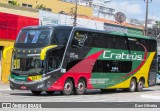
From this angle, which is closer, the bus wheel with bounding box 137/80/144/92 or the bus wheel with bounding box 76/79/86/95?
the bus wheel with bounding box 76/79/86/95

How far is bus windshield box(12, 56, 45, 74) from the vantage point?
77.5 feet

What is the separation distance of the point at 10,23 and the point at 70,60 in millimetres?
13079

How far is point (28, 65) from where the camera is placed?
2392 cm

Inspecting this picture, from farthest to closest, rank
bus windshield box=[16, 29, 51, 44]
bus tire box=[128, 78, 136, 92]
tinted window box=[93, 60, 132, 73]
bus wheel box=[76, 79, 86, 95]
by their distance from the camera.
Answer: bus tire box=[128, 78, 136, 92] < tinted window box=[93, 60, 132, 73] < bus wheel box=[76, 79, 86, 95] < bus windshield box=[16, 29, 51, 44]

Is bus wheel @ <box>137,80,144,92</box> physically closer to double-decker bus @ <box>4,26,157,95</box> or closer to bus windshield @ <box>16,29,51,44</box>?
double-decker bus @ <box>4,26,157,95</box>

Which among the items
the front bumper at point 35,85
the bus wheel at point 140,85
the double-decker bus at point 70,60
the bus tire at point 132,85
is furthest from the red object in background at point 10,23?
the front bumper at point 35,85

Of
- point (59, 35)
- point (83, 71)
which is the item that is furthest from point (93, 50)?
point (59, 35)

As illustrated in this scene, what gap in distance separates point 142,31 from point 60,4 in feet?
66.3

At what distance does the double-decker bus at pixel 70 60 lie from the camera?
23750mm

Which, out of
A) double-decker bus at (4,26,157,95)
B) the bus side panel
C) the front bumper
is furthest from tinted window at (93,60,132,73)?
the front bumper

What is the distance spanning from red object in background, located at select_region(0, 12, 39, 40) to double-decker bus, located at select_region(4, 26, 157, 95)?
35.7 feet

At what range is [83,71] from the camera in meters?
26.2

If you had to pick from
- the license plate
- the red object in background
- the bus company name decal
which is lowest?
the license plate

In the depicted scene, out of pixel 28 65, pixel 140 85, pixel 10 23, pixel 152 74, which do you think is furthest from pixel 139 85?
pixel 10 23
